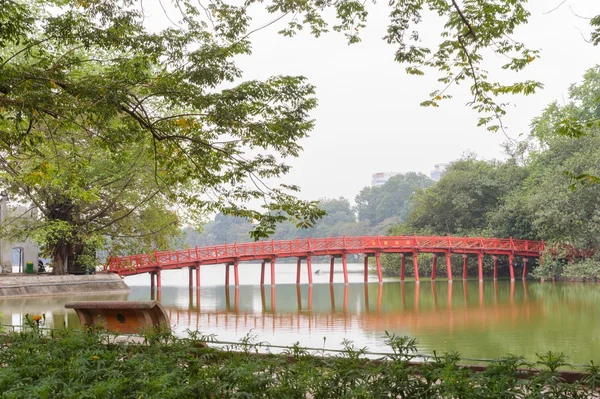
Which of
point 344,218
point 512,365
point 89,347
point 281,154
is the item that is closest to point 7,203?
point 281,154

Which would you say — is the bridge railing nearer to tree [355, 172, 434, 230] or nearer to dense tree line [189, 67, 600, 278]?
dense tree line [189, 67, 600, 278]

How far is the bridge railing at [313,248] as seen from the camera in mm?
28609

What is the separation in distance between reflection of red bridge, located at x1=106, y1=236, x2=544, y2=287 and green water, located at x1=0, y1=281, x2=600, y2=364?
189 cm

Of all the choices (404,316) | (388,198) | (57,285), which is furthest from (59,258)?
(388,198)

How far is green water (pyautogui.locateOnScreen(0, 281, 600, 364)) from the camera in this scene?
490 inches

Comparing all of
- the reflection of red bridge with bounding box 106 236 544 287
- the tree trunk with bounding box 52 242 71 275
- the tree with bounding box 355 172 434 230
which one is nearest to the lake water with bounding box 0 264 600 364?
the reflection of red bridge with bounding box 106 236 544 287

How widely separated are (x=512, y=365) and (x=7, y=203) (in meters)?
26.3

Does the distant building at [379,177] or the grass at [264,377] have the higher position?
the distant building at [379,177]

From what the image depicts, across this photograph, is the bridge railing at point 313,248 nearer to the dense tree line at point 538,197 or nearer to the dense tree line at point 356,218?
the dense tree line at point 538,197

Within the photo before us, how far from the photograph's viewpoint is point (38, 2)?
68.6 ft

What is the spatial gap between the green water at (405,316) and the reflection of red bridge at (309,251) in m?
1.89

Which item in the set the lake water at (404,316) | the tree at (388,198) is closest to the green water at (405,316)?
the lake water at (404,316)

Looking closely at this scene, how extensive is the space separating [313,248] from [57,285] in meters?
10.8

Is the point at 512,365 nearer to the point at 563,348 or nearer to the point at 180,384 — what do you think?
the point at 180,384
